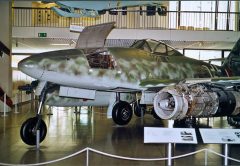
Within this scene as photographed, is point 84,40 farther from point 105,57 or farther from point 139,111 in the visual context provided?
point 139,111

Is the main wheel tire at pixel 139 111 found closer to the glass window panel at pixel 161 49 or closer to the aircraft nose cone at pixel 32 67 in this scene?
the glass window panel at pixel 161 49

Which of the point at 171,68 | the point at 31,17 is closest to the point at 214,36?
the point at 171,68

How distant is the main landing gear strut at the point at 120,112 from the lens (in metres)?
10.6

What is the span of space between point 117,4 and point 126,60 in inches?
95.9

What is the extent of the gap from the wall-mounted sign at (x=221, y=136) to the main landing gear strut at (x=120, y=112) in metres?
5.21

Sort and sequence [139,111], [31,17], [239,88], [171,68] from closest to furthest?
[239,88] < [171,68] < [139,111] < [31,17]

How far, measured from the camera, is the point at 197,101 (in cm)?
716

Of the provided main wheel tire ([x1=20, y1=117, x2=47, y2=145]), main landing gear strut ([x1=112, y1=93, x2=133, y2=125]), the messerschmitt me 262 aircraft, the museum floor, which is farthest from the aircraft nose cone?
main landing gear strut ([x1=112, y1=93, x2=133, y2=125])

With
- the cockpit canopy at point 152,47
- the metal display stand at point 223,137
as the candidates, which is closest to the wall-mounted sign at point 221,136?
the metal display stand at point 223,137

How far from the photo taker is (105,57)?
861 cm

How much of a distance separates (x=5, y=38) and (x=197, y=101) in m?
A: 11.2

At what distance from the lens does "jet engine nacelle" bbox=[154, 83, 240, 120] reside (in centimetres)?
705

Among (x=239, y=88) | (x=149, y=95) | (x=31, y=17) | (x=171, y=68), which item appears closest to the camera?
(x=239, y=88)

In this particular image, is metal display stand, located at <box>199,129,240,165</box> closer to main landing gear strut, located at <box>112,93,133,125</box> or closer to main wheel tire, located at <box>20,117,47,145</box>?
main wheel tire, located at <box>20,117,47,145</box>
